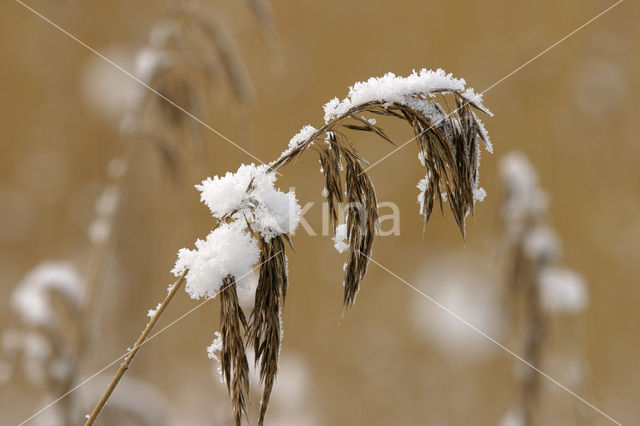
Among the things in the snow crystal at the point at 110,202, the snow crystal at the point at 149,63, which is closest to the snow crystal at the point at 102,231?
the snow crystal at the point at 110,202

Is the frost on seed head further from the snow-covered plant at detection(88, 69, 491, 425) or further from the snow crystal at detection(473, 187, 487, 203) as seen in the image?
the snow crystal at detection(473, 187, 487, 203)

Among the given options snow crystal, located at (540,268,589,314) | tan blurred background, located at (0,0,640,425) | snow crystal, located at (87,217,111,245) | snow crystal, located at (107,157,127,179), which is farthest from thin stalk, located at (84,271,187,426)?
tan blurred background, located at (0,0,640,425)

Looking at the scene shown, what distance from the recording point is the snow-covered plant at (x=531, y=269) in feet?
5.93

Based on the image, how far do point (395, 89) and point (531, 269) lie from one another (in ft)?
3.94

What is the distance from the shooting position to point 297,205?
35.7 inches

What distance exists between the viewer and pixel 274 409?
11.1 ft

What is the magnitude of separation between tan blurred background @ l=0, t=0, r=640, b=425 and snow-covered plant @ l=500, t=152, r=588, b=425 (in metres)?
1.88

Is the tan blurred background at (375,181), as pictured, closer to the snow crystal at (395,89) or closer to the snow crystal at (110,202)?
the snow crystal at (110,202)

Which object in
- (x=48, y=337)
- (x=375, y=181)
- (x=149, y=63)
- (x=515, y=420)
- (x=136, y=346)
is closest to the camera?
(x=136, y=346)

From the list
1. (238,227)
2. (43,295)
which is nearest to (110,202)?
(43,295)

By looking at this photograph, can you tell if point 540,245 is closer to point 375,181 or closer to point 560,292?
point 560,292

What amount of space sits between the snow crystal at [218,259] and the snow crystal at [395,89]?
215 millimetres

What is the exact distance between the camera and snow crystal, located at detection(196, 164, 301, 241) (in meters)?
0.88

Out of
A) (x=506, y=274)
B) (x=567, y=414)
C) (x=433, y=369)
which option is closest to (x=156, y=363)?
(x=433, y=369)
